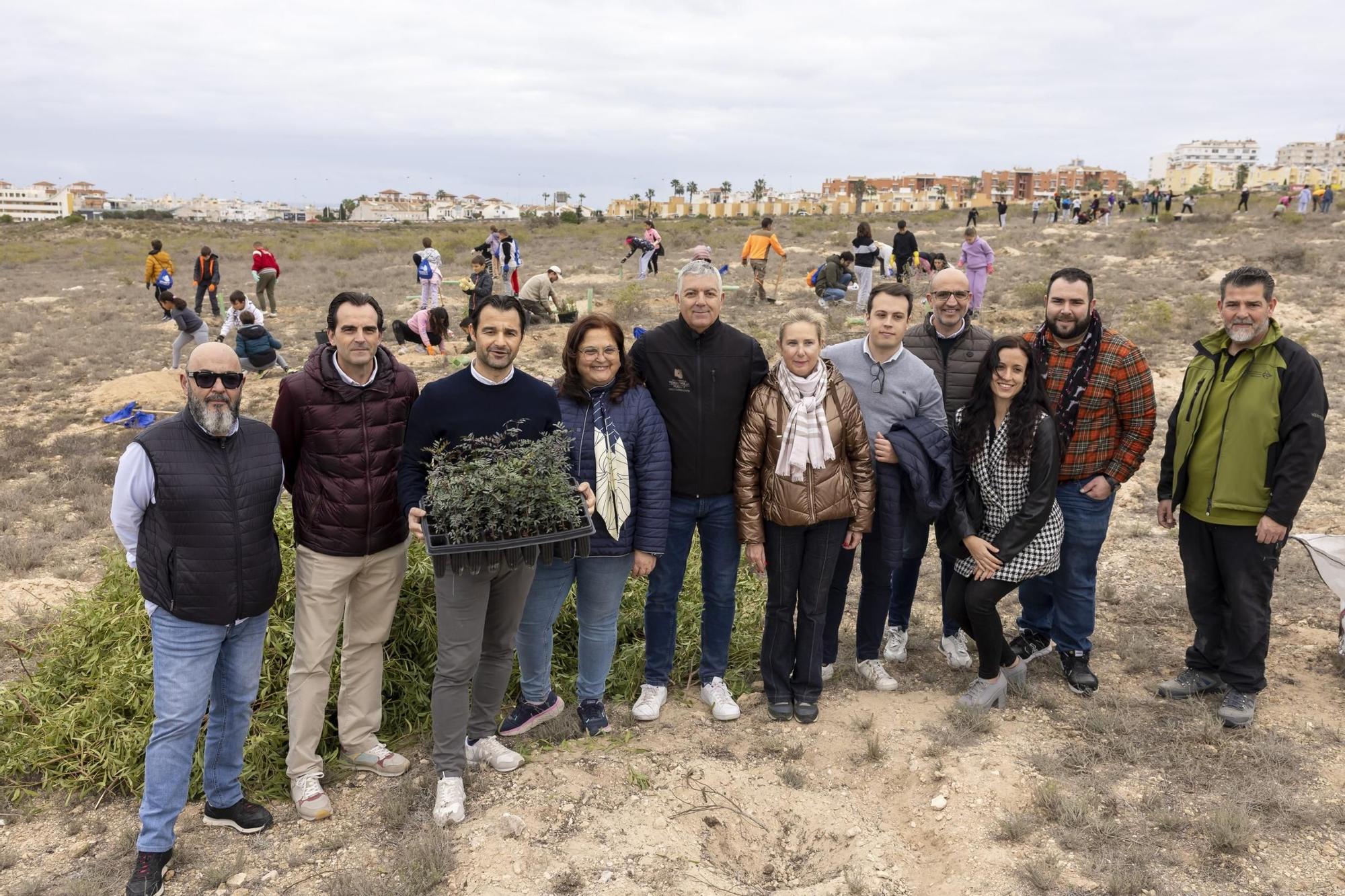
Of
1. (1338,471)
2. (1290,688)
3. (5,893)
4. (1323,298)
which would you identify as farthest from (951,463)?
(1323,298)

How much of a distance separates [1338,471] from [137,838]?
9.43 meters

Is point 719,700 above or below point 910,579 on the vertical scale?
below

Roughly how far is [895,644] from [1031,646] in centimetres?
74

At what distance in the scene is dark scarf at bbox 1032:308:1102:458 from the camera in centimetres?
410

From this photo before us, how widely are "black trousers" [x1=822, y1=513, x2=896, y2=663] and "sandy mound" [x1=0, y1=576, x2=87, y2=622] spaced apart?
4.77 meters

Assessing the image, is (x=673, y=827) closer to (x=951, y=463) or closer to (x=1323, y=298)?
(x=951, y=463)

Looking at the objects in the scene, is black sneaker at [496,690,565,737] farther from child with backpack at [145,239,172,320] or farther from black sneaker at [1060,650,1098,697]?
child with backpack at [145,239,172,320]

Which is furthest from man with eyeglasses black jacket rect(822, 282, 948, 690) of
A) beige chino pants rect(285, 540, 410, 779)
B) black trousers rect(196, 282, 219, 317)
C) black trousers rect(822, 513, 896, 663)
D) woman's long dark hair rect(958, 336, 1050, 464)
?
black trousers rect(196, 282, 219, 317)

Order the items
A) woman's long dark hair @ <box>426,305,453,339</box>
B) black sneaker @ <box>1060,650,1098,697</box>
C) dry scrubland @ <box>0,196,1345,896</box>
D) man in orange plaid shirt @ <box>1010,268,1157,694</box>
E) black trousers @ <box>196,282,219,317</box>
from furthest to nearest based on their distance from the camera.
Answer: black trousers @ <box>196,282,219,317</box> → woman's long dark hair @ <box>426,305,453,339</box> → black sneaker @ <box>1060,650,1098,697</box> → man in orange plaid shirt @ <box>1010,268,1157,694</box> → dry scrubland @ <box>0,196,1345,896</box>

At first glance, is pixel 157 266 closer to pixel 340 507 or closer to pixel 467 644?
pixel 340 507

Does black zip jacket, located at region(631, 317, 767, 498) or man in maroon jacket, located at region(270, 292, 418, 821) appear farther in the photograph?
black zip jacket, located at region(631, 317, 767, 498)

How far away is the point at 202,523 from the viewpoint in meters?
2.94

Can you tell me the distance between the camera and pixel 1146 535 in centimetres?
671

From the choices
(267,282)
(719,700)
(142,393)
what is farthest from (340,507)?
(267,282)
